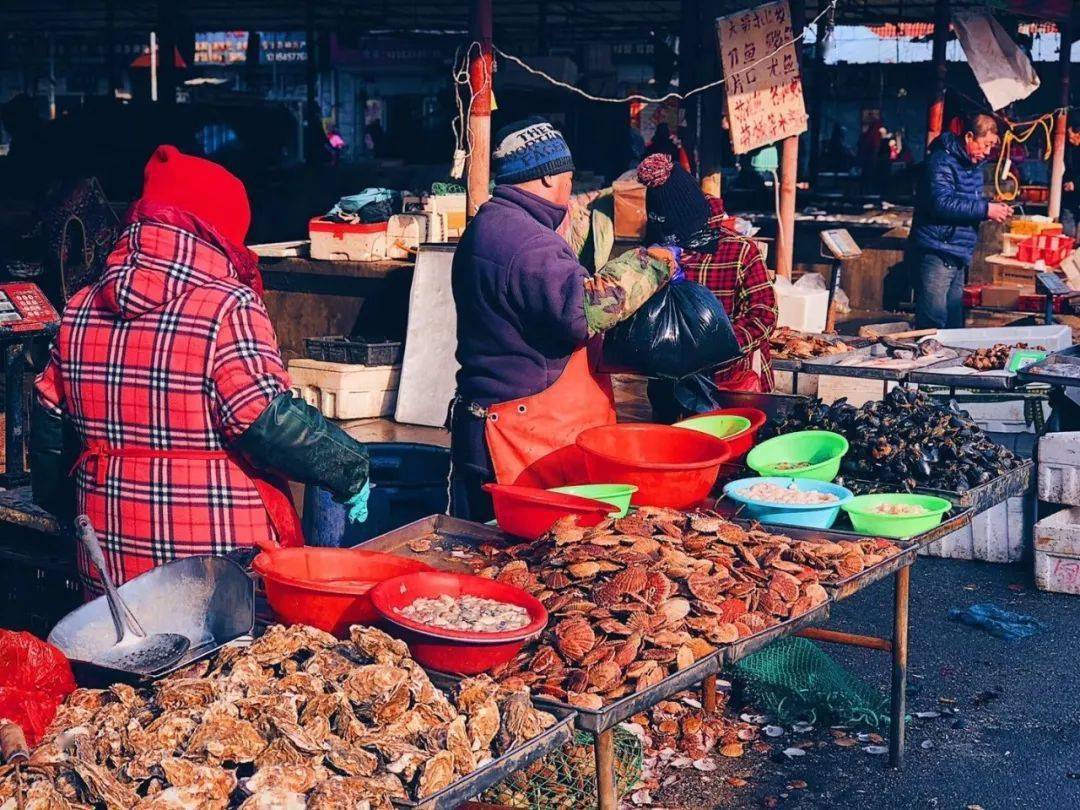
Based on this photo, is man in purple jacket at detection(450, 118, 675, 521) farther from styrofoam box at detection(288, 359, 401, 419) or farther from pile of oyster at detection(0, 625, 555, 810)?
styrofoam box at detection(288, 359, 401, 419)

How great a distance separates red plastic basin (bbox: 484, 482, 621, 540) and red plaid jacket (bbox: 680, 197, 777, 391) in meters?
2.55

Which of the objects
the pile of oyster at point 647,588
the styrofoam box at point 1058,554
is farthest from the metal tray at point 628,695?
the styrofoam box at point 1058,554

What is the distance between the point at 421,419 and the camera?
9031mm

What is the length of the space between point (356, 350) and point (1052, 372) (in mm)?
4722

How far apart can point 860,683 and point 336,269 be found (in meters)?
5.67

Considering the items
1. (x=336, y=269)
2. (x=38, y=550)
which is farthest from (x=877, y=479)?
(x=336, y=269)

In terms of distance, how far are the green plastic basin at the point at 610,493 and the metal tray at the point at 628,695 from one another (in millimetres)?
259

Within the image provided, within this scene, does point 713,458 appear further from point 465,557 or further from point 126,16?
point 126,16

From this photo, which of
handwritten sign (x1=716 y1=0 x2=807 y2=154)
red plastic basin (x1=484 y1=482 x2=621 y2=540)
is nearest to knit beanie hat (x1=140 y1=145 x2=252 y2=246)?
red plastic basin (x1=484 y1=482 x2=621 y2=540)

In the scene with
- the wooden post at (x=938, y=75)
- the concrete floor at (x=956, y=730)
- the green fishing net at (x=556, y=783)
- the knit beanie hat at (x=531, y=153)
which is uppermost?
the wooden post at (x=938, y=75)

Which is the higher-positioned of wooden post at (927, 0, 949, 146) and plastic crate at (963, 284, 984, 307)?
wooden post at (927, 0, 949, 146)

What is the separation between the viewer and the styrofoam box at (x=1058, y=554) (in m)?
6.75

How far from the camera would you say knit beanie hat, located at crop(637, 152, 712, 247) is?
581 cm

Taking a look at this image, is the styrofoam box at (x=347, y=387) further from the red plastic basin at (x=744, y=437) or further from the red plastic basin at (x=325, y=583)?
the red plastic basin at (x=325, y=583)
